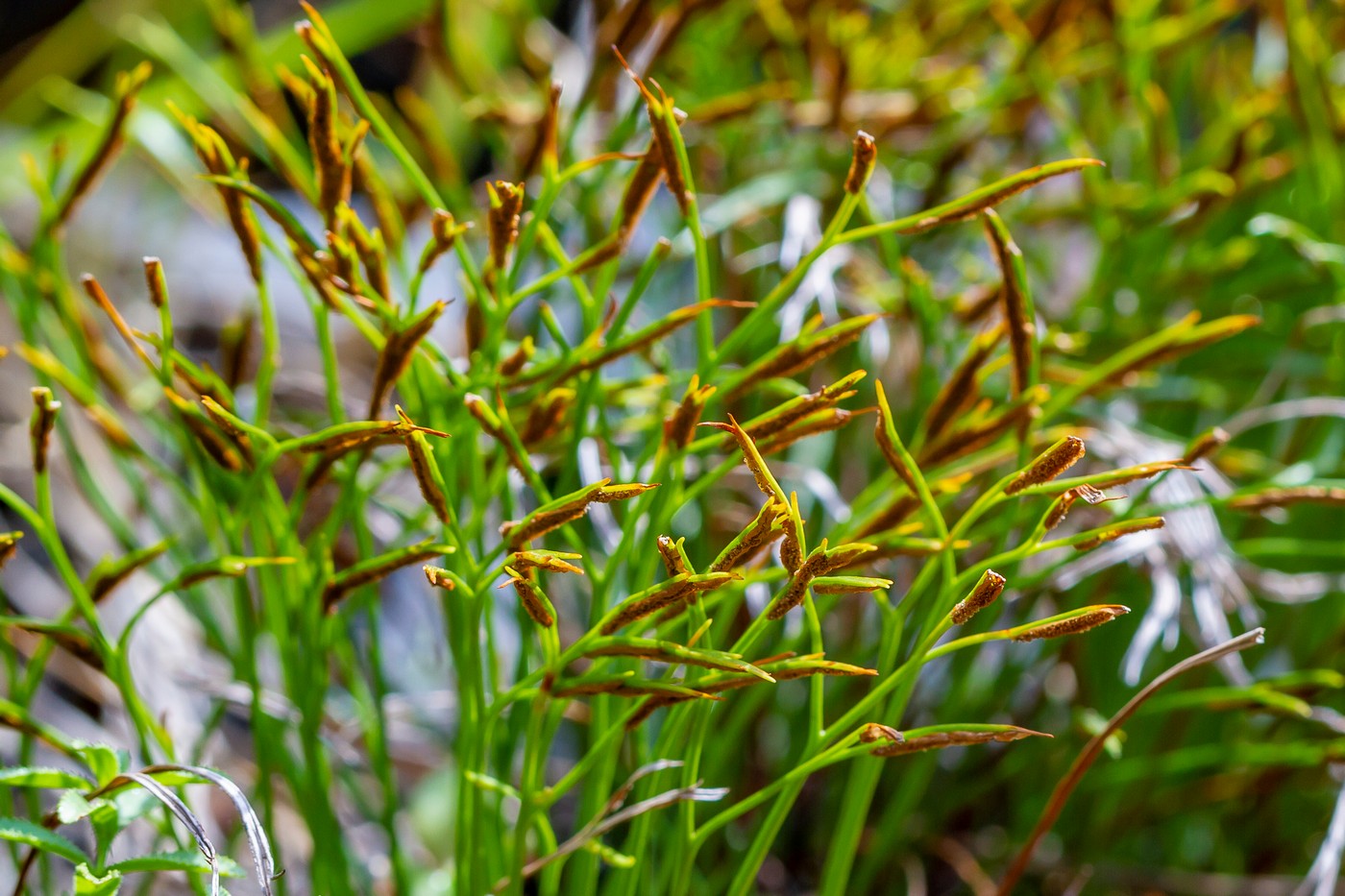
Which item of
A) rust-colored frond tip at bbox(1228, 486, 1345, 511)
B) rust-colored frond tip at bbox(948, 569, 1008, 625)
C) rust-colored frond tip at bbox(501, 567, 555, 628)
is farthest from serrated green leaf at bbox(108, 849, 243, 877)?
rust-colored frond tip at bbox(1228, 486, 1345, 511)

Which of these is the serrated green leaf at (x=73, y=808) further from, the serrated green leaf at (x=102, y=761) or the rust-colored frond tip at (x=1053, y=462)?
the rust-colored frond tip at (x=1053, y=462)

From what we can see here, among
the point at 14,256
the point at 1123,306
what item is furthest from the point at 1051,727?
the point at 14,256

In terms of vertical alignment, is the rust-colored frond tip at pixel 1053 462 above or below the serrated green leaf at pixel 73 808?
above

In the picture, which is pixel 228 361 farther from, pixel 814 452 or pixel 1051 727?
pixel 1051 727

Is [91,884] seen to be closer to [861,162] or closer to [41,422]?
[41,422]

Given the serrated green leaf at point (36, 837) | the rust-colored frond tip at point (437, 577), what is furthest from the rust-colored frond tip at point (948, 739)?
the serrated green leaf at point (36, 837)

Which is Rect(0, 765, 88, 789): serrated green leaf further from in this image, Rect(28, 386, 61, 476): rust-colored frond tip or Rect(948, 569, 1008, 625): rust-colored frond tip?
Rect(948, 569, 1008, 625): rust-colored frond tip
